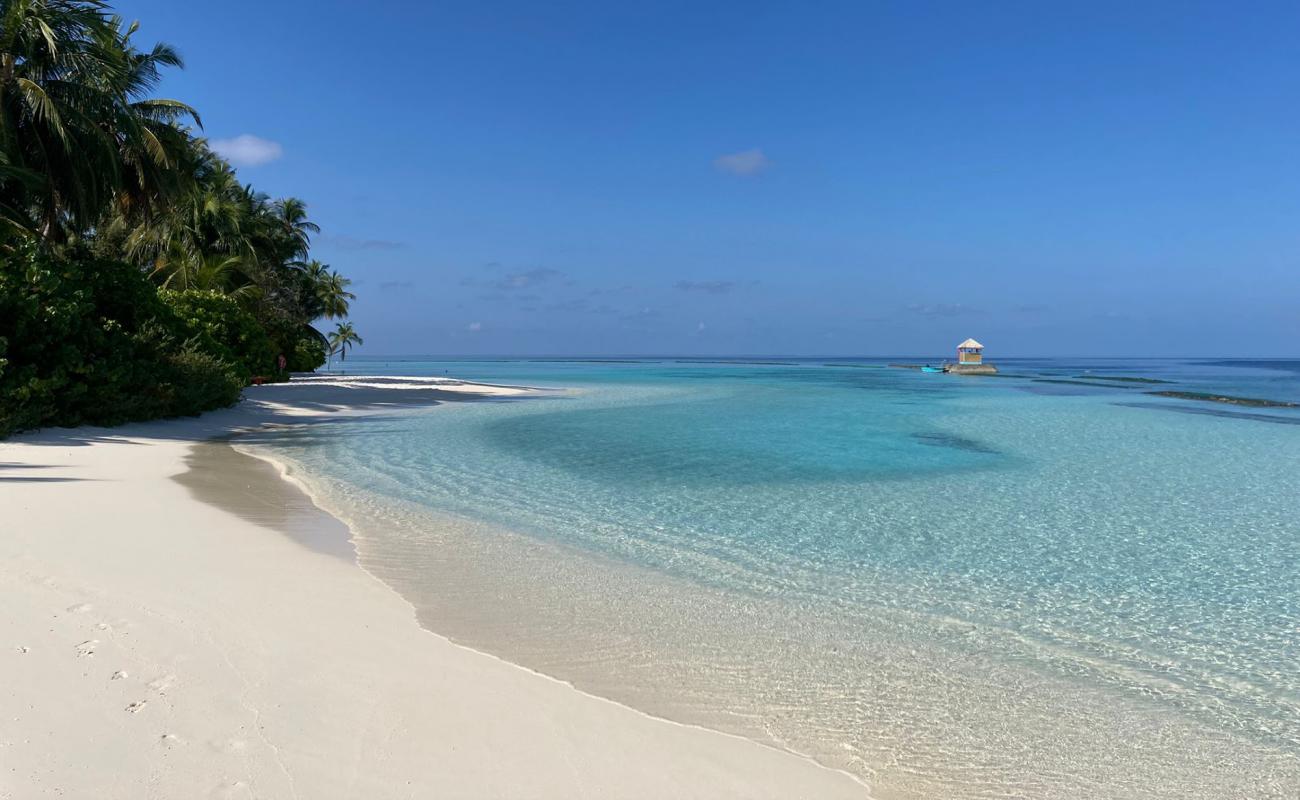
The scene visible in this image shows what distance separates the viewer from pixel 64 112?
16312 millimetres

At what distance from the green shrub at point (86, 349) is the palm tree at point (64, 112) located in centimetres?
233

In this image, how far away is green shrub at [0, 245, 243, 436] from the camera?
12875 millimetres

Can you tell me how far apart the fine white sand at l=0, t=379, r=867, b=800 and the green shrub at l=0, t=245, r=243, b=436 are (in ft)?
30.7

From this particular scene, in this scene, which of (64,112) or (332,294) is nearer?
(64,112)

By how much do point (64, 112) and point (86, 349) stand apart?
6021mm

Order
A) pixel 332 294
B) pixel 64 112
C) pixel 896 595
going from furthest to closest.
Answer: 1. pixel 332 294
2. pixel 64 112
3. pixel 896 595

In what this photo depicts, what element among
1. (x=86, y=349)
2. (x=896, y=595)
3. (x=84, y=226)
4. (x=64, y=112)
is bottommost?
(x=896, y=595)

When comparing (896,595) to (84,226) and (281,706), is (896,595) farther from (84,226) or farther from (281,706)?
(84,226)

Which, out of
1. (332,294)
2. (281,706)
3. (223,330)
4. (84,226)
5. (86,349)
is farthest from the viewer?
(332,294)

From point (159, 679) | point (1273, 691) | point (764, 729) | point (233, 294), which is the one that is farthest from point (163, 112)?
point (1273, 691)

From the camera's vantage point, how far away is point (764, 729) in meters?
3.63

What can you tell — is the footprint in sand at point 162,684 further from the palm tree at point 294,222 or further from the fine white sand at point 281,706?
the palm tree at point 294,222

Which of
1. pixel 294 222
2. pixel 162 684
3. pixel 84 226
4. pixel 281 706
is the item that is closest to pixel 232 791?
pixel 281 706

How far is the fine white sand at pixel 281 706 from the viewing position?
2910mm
